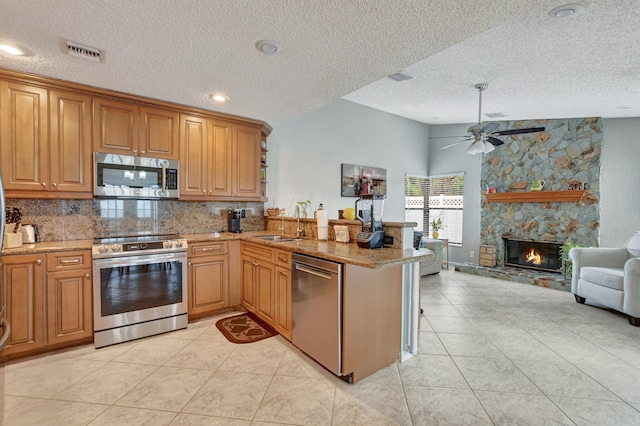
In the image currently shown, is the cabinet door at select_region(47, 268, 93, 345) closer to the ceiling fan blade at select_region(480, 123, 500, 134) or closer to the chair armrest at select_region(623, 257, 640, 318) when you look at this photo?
the ceiling fan blade at select_region(480, 123, 500, 134)

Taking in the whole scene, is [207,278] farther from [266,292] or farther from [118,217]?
[118,217]

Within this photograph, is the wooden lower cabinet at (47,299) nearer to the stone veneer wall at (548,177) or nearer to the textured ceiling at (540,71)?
the textured ceiling at (540,71)

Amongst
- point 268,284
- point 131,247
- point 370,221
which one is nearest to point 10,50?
point 131,247

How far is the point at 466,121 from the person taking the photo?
6.55 metres

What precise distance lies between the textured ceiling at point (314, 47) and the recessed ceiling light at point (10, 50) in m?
0.09

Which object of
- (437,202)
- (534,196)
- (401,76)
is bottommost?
(437,202)

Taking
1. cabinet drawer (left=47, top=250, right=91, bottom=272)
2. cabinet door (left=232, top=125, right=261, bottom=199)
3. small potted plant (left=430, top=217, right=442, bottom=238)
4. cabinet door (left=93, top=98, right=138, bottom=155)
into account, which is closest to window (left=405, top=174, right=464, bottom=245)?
small potted plant (left=430, top=217, right=442, bottom=238)

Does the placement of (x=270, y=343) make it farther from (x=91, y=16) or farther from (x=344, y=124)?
(x=344, y=124)

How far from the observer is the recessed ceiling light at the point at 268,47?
7.01ft

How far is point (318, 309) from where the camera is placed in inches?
91.3

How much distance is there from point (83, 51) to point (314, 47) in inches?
69.2

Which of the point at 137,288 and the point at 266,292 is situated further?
the point at 266,292

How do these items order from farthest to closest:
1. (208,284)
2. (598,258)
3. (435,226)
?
1. (435,226)
2. (598,258)
3. (208,284)

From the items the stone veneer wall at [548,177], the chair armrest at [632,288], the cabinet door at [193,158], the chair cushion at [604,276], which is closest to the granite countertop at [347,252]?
the cabinet door at [193,158]
